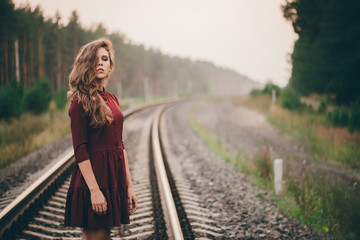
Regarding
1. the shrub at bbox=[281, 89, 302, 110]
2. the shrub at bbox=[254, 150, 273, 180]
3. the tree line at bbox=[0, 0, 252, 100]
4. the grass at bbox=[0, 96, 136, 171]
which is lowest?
the shrub at bbox=[254, 150, 273, 180]

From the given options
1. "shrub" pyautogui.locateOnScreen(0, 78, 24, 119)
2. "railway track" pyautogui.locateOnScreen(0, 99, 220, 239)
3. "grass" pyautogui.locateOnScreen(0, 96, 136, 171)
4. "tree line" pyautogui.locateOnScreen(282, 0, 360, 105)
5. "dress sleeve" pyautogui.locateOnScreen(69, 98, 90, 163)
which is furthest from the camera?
"tree line" pyautogui.locateOnScreen(282, 0, 360, 105)

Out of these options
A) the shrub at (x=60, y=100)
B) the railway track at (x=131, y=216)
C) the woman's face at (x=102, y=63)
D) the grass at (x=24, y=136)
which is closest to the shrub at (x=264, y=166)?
the railway track at (x=131, y=216)

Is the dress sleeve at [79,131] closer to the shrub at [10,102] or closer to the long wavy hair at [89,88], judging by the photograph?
the long wavy hair at [89,88]

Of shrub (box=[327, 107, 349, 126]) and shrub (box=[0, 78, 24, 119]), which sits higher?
shrub (box=[0, 78, 24, 119])

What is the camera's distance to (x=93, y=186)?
5.43 feet

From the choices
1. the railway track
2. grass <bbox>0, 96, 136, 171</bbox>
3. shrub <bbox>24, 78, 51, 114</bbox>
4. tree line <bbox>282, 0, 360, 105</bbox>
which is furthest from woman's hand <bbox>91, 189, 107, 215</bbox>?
shrub <bbox>24, 78, 51, 114</bbox>

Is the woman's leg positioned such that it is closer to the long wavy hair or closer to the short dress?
the short dress

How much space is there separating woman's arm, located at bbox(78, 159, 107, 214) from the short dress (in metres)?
0.05

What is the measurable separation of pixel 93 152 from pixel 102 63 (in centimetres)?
65

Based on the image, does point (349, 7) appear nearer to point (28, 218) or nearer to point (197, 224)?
point (197, 224)

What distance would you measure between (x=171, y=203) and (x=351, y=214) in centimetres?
270

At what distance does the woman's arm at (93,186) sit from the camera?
5.39 feet

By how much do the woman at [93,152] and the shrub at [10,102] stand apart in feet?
36.1

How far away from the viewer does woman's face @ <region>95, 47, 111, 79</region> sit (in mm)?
1786
